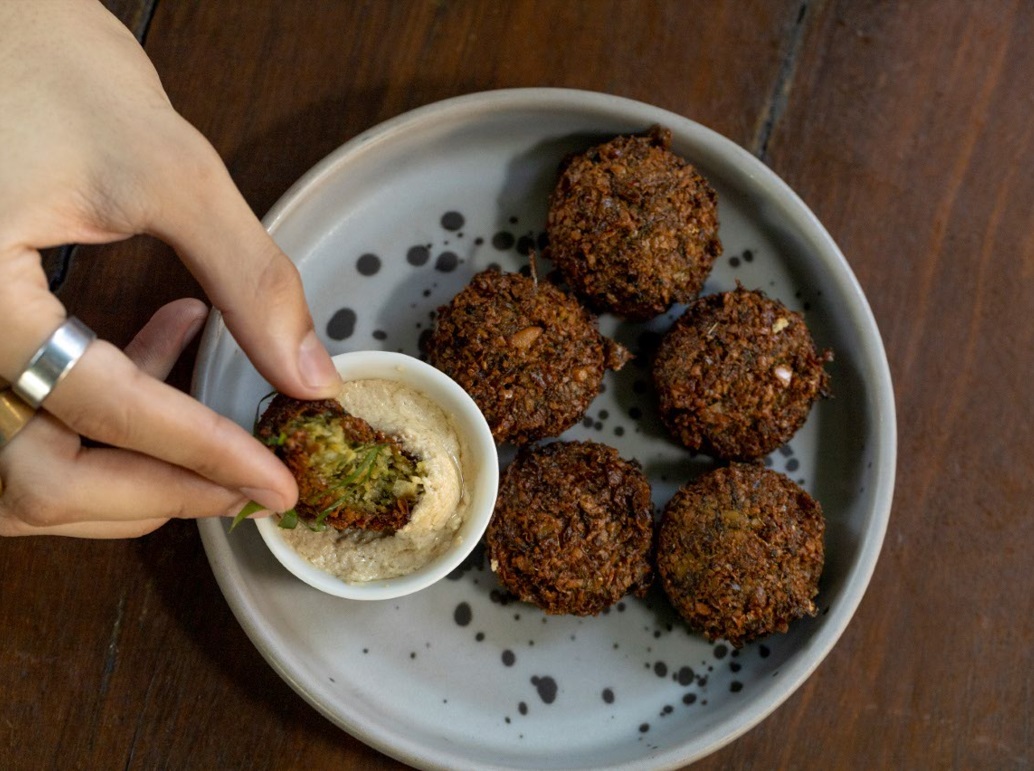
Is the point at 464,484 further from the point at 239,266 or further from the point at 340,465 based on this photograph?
the point at 239,266

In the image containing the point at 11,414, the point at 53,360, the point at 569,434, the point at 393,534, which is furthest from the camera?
the point at 569,434

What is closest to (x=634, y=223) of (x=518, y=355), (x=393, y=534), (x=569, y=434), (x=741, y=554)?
(x=518, y=355)

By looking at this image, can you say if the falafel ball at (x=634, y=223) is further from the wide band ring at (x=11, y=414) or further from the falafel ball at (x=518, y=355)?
the wide band ring at (x=11, y=414)

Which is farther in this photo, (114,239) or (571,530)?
(571,530)

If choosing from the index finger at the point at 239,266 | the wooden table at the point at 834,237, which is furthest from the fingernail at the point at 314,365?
the wooden table at the point at 834,237

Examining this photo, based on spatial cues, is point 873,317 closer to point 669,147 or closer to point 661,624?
point 669,147

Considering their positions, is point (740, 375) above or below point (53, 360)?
above
